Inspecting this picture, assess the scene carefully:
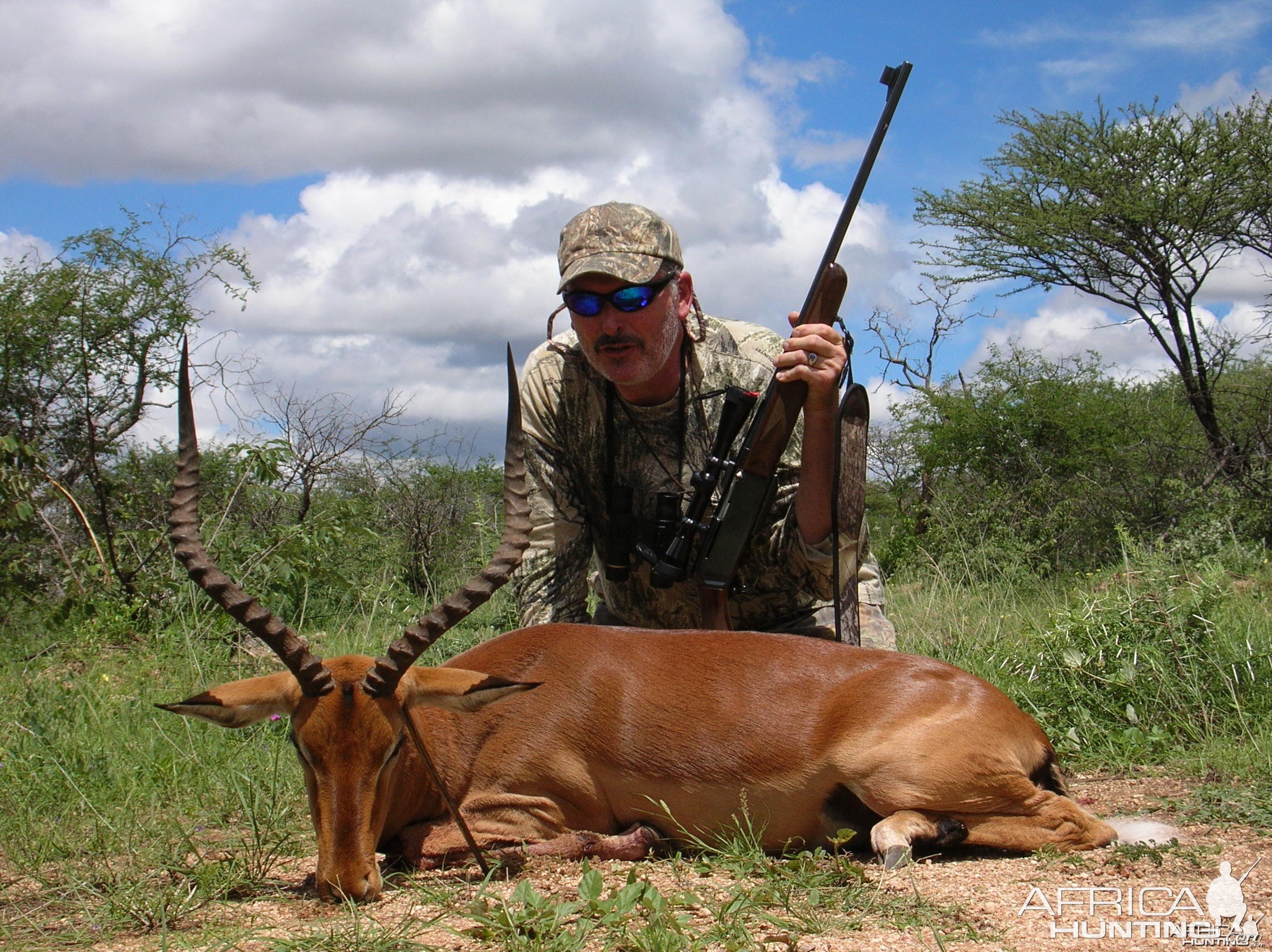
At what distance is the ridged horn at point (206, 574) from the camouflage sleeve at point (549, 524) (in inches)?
72.4

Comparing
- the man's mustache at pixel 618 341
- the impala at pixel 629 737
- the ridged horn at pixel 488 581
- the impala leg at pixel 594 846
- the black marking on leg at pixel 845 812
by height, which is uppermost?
the man's mustache at pixel 618 341

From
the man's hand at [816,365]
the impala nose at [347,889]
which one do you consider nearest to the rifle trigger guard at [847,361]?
the man's hand at [816,365]

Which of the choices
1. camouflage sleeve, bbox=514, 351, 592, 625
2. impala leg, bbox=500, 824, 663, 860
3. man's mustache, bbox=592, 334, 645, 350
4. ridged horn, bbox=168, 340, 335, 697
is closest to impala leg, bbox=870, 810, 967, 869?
impala leg, bbox=500, 824, 663, 860

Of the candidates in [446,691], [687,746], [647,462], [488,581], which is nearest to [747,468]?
[647,462]

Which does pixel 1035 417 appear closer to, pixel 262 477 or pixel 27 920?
pixel 262 477

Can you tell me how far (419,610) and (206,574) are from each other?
4.04 m

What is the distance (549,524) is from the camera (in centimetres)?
535

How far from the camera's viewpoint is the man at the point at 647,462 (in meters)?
5.07

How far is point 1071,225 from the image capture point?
42.9ft

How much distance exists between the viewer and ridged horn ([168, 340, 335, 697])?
10.9ft

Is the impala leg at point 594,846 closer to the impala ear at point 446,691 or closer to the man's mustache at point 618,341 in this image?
the impala ear at point 446,691

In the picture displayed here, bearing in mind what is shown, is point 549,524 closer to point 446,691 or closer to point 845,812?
point 446,691

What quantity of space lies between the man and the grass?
1.06m

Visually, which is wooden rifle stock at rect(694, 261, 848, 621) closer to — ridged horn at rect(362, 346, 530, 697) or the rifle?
the rifle
